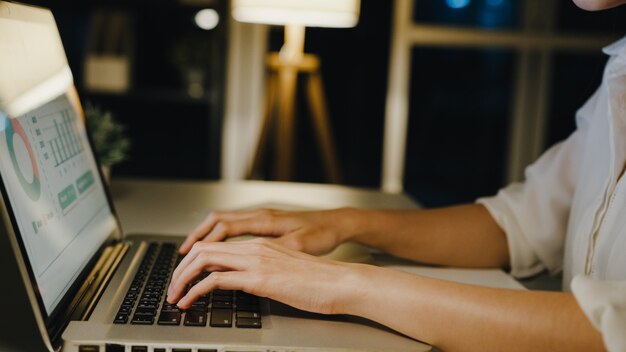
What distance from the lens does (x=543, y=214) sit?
1060mm

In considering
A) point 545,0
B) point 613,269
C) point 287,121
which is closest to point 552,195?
point 613,269

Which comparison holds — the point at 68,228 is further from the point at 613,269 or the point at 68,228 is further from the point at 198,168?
the point at 198,168

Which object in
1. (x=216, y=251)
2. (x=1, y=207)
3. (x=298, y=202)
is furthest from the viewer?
(x=298, y=202)

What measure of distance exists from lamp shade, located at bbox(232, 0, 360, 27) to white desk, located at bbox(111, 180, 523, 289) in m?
0.79

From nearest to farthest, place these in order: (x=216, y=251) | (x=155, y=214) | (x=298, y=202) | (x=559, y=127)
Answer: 1. (x=216, y=251)
2. (x=155, y=214)
3. (x=298, y=202)
4. (x=559, y=127)

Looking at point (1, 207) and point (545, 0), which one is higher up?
point (1, 207)

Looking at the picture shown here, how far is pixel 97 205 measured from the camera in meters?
0.98

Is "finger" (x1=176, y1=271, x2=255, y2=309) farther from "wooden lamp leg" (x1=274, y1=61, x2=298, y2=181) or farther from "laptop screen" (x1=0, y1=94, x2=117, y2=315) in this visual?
"wooden lamp leg" (x1=274, y1=61, x2=298, y2=181)

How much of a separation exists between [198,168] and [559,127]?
2197 mm

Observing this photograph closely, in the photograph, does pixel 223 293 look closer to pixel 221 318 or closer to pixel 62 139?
pixel 221 318

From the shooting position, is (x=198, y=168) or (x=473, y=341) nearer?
(x=473, y=341)

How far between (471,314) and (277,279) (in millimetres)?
197

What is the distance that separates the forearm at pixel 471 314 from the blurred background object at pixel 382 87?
2.22m

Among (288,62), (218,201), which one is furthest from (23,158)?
(288,62)
